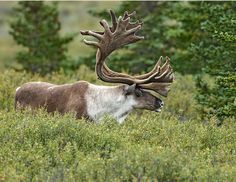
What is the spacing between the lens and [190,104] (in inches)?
602

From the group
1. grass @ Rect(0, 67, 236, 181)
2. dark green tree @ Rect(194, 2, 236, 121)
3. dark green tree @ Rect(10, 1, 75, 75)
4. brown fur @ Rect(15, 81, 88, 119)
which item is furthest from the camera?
dark green tree @ Rect(10, 1, 75, 75)

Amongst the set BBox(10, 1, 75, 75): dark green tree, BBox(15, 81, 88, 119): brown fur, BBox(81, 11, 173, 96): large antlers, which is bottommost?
BBox(10, 1, 75, 75): dark green tree

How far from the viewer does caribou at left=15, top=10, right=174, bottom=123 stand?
38.3 ft

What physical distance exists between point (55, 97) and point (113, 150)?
2989mm

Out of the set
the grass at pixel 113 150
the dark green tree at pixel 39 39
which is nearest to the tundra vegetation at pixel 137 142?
the grass at pixel 113 150

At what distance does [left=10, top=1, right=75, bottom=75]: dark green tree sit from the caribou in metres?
11.2

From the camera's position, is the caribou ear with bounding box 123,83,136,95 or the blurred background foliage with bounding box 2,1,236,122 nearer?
the caribou ear with bounding box 123,83,136,95

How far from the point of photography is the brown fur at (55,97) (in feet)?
38.2

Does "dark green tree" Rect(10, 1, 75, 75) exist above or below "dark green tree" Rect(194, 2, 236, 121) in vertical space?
below

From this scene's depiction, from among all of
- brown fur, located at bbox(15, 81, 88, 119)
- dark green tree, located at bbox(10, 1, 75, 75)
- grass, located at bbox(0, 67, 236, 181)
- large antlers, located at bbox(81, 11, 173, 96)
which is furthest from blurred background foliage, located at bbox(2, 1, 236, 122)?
grass, located at bbox(0, 67, 236, 181)

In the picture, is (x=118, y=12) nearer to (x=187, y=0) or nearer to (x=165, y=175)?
(x=187, y=0)

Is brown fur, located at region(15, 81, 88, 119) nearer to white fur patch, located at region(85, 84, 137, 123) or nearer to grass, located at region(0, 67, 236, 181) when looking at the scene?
white fur patch, located at region(85, 84, 137, 123)

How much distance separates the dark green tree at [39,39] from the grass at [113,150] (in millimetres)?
11521

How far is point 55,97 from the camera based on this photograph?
12.0m
